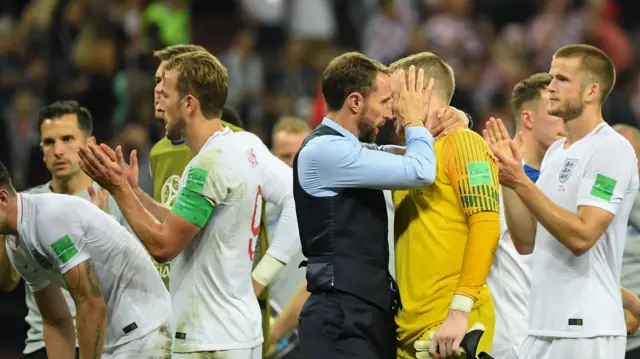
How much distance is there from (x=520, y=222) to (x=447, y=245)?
0.91 m

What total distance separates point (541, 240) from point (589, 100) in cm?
74

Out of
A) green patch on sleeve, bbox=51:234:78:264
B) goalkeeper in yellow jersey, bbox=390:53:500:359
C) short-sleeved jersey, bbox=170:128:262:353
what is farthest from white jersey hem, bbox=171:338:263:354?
goalkeeper in yellow jersey, bbox=390:53:500:359

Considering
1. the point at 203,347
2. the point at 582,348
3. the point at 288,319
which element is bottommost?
the point at 288,319

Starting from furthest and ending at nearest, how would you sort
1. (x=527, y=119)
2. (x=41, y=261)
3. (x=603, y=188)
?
(x=527, y=119)
(x=41, y=261)
(x=603, y=188)

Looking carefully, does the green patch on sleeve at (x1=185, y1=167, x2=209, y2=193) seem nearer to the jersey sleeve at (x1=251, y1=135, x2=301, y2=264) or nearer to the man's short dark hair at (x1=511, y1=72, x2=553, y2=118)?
the jersey sleeve at (x1=251, y1=135, x2=301, y2=264)

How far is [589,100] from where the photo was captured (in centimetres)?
558

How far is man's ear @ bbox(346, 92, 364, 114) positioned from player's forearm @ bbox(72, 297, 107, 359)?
1.62 m

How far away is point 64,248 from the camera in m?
5.62

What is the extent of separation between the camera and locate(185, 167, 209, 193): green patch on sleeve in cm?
538

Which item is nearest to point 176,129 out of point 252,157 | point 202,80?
point 202,80

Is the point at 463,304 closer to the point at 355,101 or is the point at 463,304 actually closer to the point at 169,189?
the point at 355,101

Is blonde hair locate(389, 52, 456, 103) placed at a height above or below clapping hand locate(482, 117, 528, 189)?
above

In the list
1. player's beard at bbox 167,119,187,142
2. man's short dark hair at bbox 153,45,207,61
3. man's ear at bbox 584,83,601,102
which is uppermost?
man's short dark hair at bbox 153,45,207,61

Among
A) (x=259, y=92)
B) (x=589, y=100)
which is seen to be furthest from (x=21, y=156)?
(x=589, y=100)
